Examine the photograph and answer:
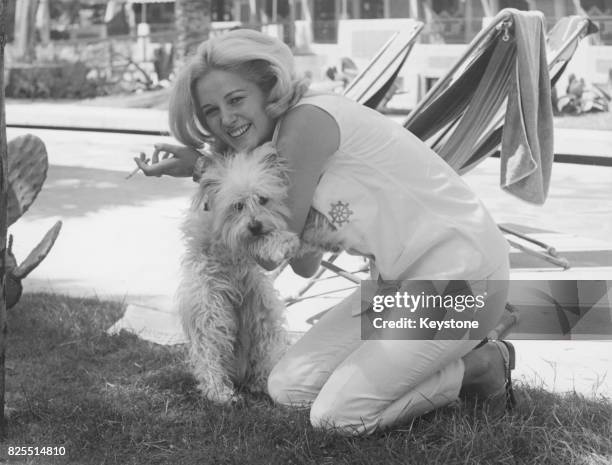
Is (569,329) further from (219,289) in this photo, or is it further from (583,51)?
(583,51)

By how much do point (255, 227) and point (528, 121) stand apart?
1777 millimetres

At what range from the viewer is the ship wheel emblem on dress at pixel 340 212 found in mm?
2969

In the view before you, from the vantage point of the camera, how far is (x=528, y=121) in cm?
415

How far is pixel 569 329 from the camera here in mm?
4391

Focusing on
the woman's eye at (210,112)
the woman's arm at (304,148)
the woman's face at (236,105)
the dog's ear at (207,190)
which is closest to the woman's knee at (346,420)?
the woman's arm at (304,148)

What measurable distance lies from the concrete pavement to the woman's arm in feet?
4.38

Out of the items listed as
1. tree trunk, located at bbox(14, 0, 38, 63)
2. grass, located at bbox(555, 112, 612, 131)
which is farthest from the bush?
grass, located at bbox(555, 112, 612, 131)

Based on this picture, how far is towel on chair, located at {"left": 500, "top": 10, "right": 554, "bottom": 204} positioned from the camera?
12.9 ft

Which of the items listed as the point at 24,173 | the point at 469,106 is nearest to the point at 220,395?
the point at 24,173

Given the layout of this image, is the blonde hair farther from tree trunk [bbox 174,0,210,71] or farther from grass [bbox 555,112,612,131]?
tree trunk [bbox 174,0,210,71]

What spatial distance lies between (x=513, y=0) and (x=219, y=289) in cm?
1372

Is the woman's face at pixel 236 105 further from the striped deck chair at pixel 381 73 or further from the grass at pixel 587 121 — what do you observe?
the grass at pixel 587 121

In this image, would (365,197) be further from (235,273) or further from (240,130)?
A: (235,273)

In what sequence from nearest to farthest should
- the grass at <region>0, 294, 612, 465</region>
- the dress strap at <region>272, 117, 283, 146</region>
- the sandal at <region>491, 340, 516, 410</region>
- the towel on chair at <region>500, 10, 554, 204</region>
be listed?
the grass at <region>0, 294, 612, 465</region>
the dress strap at <region>272, 117, 283, 146</region>
the sandal at <region>491, 340, 516, 410</region>
the towel on chair at <region>500, 10, 554, 204</region>
